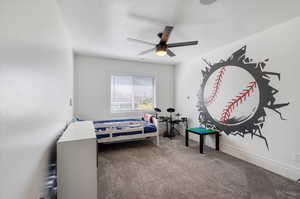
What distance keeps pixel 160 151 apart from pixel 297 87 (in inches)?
109

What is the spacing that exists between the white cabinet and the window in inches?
116

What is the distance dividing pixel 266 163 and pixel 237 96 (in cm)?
134

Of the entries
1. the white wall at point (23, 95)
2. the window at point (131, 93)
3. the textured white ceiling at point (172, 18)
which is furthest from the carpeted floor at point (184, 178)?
the textured white ceiling at point (172, 18)

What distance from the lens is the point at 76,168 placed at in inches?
56.6

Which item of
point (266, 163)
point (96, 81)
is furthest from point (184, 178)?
point (96, 81)

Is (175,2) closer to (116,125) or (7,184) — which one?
(7,184)

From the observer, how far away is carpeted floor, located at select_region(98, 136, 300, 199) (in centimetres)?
179

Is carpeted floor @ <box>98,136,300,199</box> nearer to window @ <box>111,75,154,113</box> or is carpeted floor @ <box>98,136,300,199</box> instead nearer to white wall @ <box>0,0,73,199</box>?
white wall @ <box>0,0,73,199</box>

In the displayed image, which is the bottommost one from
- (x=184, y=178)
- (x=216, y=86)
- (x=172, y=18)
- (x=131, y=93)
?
(x=184, y=178)

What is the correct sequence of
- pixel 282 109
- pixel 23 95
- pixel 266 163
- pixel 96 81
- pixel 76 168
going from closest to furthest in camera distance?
pixel 23 95 → pixel 76 168 → pixel 282 109 → pixel 266 163 → pixel 96 81

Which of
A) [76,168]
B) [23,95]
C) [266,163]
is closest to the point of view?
[23,95]

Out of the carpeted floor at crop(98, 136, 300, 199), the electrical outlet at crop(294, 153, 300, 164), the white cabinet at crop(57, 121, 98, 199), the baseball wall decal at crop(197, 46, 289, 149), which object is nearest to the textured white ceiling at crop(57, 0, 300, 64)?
the baseball wall decal at crop(197, 46, 289, 149)

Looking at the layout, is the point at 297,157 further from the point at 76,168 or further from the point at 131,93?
the point at 131,93

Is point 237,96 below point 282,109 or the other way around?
the other way around
